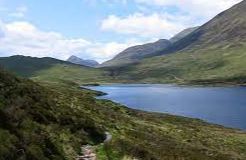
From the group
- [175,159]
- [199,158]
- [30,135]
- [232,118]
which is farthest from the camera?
[232,118]

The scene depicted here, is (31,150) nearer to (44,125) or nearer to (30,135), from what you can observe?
(30,135)

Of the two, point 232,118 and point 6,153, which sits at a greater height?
point 6,153

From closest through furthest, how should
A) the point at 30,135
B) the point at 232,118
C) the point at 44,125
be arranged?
the point at 30,135 < the point at 44,125 < the point at 232,118

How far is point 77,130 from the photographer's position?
104 feet

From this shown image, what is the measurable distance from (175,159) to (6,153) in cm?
1492

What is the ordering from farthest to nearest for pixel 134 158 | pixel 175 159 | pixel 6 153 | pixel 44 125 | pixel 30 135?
pixel 175 159 < pixel 44 125 < pixel 134 158 < pixel 30 135 < pixel 6 153

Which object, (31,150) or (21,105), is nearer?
(31,150)

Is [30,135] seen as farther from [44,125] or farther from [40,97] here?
[40,97]

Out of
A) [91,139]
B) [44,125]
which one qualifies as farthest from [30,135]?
[91,139]

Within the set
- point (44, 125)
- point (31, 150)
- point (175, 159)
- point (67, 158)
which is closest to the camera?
point (31, 150)

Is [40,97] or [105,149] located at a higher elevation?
[40,97]

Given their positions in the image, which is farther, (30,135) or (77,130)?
(77,130)

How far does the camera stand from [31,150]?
1919 centimetres

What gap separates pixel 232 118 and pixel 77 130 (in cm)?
11608
